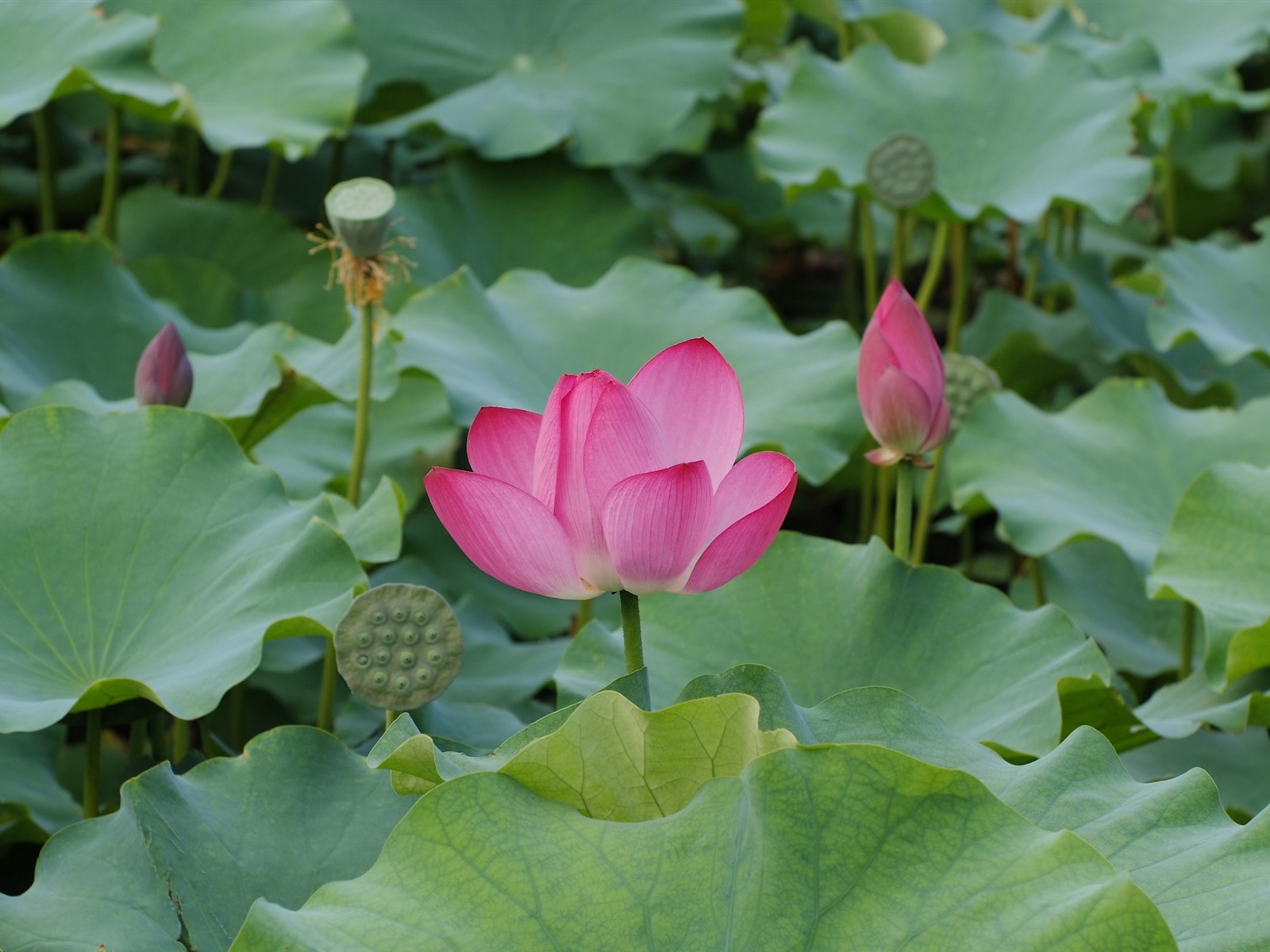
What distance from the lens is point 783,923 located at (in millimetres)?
719

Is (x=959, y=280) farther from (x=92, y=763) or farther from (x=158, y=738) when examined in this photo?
(x=92, y=763)

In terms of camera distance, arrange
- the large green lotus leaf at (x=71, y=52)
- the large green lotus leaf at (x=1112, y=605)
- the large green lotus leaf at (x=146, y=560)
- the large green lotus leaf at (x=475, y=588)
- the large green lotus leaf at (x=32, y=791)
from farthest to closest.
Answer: the large green lotus leaf at (x=475, y=588)
the large green lotus leaf at (x=71, y=52)
the large green lotus leaf at (x=1112, y=605)
the large green lotus leaf at (x=32, y=791)
the large green lotus leaf at (x=146, y=560)

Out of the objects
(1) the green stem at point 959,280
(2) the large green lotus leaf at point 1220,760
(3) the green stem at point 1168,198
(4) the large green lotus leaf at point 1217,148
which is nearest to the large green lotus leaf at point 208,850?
(2) the large green lotus leaf at point 1220,760

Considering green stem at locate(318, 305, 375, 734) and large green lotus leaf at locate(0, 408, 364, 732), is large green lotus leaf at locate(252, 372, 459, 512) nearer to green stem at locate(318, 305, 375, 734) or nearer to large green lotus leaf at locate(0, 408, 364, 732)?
green stem at locate(318, 305, 375, 734)

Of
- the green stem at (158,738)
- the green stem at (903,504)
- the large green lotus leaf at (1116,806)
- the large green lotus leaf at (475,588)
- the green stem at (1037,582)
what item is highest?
the large green lotus leaf at (1116,806)

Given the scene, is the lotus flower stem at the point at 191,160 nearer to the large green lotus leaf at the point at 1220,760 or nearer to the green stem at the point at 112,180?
the green stem at the point at 112,180

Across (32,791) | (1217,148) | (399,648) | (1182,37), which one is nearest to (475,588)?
(32,791)

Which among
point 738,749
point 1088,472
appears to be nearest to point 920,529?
point 1088,472

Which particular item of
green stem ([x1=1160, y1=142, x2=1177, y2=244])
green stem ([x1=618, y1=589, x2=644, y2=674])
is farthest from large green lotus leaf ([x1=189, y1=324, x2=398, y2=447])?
green stem ([x1=1160, y1=142, x2=1177, y2=244])

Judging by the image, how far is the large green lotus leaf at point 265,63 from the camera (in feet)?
6.89

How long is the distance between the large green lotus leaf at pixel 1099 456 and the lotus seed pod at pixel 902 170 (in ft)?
1.06

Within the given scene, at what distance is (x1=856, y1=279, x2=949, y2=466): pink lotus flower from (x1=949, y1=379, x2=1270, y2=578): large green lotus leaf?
0.48 meters

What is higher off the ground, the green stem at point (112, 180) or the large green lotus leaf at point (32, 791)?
the green stem at point (112, 180)

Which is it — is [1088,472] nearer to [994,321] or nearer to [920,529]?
[920,529]
